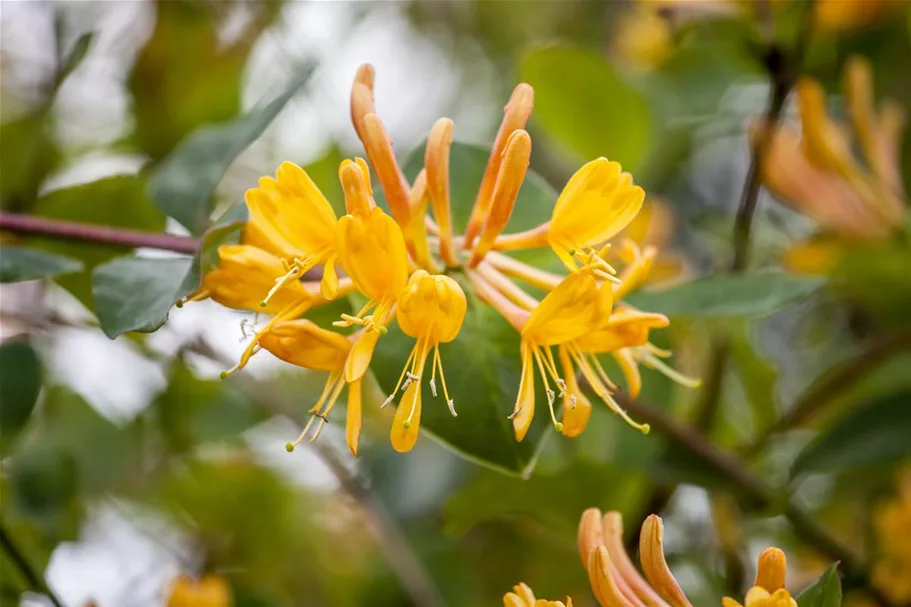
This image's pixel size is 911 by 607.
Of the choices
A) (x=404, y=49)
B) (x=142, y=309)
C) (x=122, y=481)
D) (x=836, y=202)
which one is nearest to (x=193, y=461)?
(x=122, y=481)

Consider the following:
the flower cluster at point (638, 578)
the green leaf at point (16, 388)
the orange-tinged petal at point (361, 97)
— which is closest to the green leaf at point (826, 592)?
the flower cluster at point (638, 578)

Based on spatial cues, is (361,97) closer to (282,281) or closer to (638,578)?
(282,281)

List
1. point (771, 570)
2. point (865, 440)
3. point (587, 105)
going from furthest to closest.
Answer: point (587, 105)
point (865, 440)
point (771, 570)

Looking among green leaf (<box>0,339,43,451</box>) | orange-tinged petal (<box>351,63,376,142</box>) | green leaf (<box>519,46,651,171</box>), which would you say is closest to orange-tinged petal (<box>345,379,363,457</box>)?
orange-tinged petal (<box>351,63,376,142</box>)

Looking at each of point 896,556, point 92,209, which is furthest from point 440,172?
point 896,556

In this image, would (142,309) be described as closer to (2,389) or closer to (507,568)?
(2,389)

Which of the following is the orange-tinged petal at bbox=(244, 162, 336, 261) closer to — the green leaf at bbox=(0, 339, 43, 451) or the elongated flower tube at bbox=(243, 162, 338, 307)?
the elongated flower tube at bbox=(243, 162, 338, 307)

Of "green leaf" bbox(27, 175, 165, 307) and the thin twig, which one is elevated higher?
"green leaf" bbox(27, 175, 165, 307)
